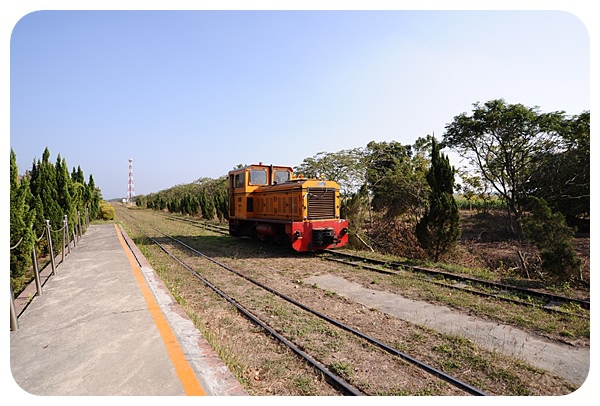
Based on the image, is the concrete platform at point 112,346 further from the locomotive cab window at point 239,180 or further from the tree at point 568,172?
the tree at point 568,172

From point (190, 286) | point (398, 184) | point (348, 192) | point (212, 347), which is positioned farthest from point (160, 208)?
point (212, 347)

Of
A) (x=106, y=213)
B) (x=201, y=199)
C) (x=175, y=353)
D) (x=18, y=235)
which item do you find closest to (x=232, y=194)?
(x=18, y=235)

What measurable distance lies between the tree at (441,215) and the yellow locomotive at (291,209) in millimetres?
2592

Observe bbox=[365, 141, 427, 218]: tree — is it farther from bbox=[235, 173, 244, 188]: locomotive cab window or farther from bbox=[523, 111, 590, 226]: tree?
bbox=[235, 173, 244, 188]: locomotive cab window

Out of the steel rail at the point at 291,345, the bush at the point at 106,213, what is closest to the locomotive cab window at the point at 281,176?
the steel rail at the point at 291,345

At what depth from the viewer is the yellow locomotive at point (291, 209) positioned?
10305mm

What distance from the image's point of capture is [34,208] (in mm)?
8578

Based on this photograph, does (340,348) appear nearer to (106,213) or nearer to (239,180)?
(239,180)

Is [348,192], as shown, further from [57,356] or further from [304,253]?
[57,356]

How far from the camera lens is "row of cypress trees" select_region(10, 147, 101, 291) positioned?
6.02m

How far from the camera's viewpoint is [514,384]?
11.0 ft

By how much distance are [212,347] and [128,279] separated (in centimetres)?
370

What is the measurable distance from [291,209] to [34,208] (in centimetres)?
687

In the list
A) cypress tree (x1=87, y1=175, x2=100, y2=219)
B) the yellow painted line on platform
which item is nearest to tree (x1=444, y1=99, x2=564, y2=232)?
the yellow painted line on platform
